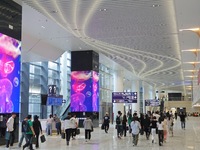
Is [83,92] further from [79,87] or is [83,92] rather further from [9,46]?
[9,46]

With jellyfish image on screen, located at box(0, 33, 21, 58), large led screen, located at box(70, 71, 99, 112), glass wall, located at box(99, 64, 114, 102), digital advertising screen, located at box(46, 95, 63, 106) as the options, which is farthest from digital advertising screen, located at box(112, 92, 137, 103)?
glass wall, located at box(99, 64, 114, 102)

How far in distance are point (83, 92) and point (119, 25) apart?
36.9ft

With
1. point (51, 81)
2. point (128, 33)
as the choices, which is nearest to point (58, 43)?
point (128, 33)

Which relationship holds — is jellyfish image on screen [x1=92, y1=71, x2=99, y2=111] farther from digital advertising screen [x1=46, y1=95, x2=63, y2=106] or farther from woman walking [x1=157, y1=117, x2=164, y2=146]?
woman walking [x1=157, y1=117, x2=164, y2=146]

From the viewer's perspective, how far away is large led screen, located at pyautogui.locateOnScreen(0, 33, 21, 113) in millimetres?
14164

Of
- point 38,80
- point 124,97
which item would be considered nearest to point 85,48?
point 124,97

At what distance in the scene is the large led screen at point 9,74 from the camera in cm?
1416

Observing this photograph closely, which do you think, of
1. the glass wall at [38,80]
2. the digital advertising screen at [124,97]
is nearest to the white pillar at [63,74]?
the glass wall at [38,80]

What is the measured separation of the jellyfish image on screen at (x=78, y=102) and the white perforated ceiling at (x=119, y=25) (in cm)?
427

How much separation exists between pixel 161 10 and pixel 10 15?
7.11 metres

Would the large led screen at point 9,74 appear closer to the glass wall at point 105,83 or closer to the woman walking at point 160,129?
the woman walking at point 160,129

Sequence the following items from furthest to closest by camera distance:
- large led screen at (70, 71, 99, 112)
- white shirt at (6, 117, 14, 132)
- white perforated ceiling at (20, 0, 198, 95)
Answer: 1. large led screen at (70, 71, 99, 112)
2. white perforated ceiling at (20, 0, 198, 95)
3. white shirt at (6, 117, 14, 132)

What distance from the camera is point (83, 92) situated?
94.6 feet

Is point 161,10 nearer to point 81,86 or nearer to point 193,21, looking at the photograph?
point 193,21
